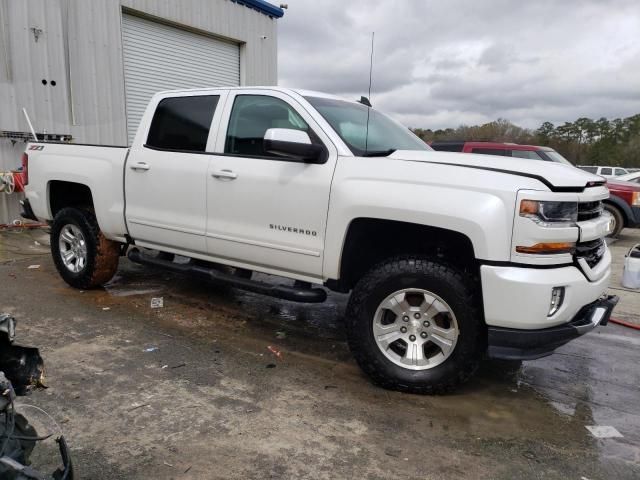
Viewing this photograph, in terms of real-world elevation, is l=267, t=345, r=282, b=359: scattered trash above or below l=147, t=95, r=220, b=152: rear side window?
below

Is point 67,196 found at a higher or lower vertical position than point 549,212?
lower

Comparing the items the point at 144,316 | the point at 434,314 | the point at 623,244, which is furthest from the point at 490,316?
the point at 623,244

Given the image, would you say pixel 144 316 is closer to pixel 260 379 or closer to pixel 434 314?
pixel 260 379

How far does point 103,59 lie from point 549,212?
10083mm

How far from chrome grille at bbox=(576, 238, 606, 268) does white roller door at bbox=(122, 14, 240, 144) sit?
10425 millimetres

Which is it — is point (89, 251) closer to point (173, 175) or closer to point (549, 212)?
point (173, 175)

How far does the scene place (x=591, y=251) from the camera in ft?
11.3

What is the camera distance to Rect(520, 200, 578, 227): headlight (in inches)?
118

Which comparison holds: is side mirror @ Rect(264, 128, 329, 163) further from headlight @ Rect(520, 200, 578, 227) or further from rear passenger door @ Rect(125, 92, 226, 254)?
headlight @ Rect(520, 200, 578, 227)

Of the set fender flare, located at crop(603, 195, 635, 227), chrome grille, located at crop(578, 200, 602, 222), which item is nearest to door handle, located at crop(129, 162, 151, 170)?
chrome grille, located at crop(578, 200, 602, 222)

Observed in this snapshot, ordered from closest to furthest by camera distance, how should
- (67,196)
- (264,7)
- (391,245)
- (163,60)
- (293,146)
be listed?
(293,146) → (391,245) → (67,196) → (163,60) → (264,7)

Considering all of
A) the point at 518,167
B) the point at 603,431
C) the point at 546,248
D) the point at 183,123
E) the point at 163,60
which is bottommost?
the point at 603,431

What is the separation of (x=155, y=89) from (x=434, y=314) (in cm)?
1066

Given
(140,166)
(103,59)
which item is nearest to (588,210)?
(140,166)
